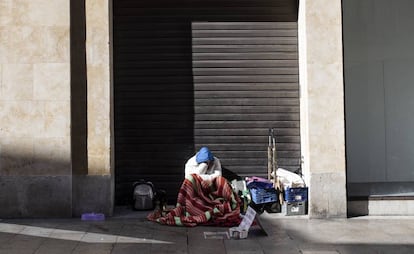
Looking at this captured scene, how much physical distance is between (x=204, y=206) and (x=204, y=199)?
154 mm

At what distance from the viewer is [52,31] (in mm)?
8898

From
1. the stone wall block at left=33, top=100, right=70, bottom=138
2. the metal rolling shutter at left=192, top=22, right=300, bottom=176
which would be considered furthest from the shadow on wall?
the metal rolling shutter at left=192, top=22, right=300, bottom=176

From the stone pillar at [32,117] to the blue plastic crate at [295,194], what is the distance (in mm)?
3735

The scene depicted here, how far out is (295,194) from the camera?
29.6 feet

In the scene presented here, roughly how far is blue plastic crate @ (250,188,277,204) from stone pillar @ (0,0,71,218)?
10.4ft

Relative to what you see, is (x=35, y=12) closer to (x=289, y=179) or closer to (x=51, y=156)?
(x=51, y=156)

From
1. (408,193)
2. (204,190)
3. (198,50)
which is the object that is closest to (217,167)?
(204,190)

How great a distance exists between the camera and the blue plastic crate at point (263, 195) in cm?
909

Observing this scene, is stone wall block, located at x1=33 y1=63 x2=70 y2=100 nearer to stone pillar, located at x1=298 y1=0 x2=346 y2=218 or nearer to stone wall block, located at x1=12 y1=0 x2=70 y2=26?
stone wall block, located at x1=12 y1=0 x2=70 y2=26

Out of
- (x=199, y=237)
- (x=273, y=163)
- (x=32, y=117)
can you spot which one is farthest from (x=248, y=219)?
(x=32, y=117)

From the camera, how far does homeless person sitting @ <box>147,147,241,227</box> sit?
332 inches

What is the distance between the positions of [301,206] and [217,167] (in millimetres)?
1611

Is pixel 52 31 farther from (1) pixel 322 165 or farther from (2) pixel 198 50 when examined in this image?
(1) pixel 322 165

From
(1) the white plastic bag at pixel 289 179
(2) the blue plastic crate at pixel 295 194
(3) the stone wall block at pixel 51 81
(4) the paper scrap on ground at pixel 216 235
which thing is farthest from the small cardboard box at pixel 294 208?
(3) the stone wall block at pixel 51 81
